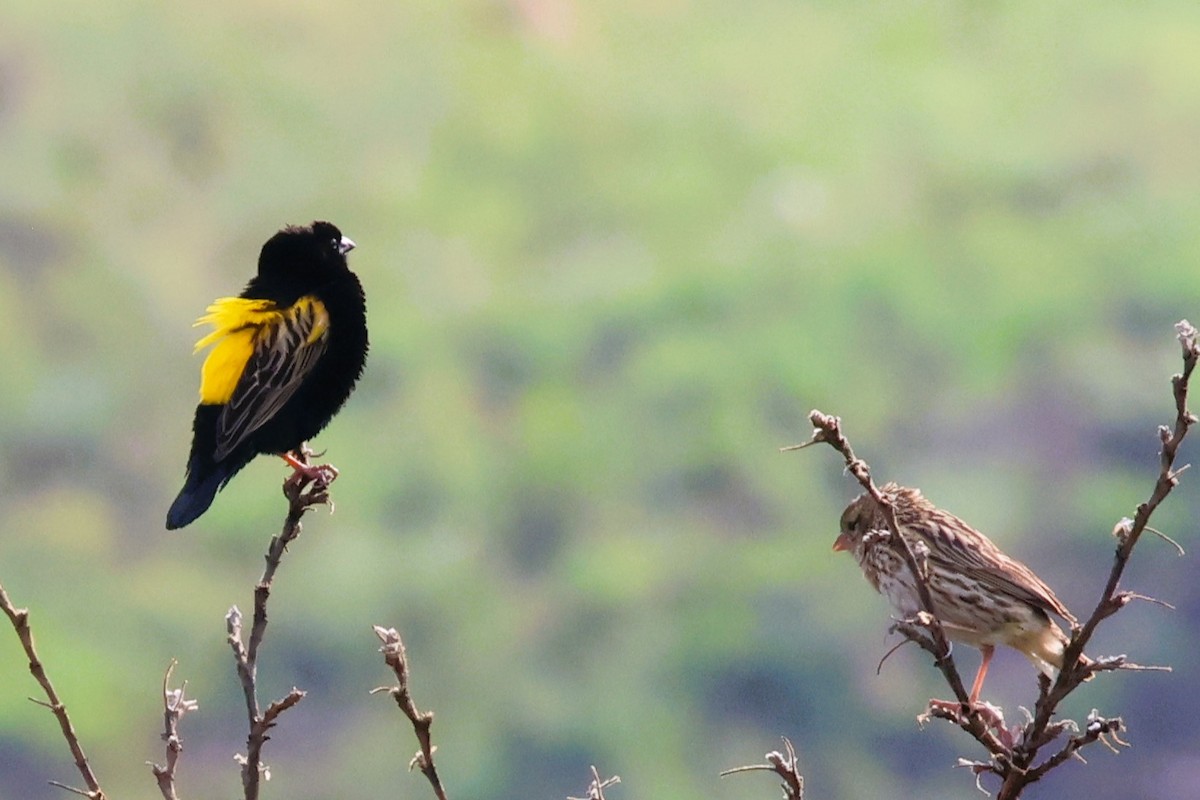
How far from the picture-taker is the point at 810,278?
21.9 feet

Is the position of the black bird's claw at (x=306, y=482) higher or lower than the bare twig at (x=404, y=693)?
higher

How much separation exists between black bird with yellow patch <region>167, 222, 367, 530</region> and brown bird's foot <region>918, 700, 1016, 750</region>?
1.68 m

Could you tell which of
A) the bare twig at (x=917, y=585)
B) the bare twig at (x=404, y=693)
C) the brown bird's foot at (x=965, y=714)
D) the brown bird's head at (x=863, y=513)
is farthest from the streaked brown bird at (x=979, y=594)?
the bare twig at (x=404, y=693)

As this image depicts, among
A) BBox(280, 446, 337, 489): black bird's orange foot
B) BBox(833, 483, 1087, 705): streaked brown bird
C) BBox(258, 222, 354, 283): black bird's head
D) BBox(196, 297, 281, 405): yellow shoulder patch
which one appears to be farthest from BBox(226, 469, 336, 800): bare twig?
BBox(258, 222, 354, 283): black bird's head

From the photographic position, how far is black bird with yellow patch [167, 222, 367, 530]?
3479 mm

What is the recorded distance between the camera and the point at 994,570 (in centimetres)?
329

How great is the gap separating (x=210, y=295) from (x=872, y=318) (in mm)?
2921

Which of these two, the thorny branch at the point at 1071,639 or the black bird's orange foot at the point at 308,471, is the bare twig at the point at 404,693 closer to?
the thorny branch at the point at 1071,639

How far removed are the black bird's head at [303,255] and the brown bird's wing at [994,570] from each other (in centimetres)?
173

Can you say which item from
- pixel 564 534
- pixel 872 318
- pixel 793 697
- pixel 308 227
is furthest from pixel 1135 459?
pixel 308 227

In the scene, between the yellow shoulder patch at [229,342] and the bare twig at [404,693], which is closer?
the bare twig at [404,693]

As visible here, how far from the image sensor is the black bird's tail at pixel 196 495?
3330 millimetres

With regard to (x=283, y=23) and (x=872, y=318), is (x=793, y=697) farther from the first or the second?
(x=283, y=23)

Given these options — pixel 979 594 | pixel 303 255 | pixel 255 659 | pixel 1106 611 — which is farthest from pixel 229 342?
pixel 1106 611
